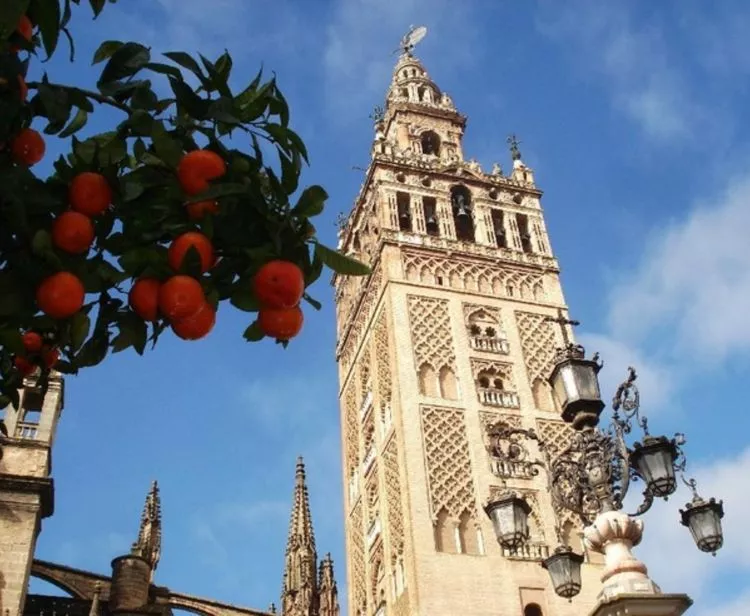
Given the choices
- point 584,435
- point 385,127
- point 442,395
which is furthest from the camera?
point 385,127

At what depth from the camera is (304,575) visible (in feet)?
67.5

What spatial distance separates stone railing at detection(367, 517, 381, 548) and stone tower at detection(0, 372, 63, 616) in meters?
8.62

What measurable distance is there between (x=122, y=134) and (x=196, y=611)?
58.2ft

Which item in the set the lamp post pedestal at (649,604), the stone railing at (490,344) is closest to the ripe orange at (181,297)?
the lamp post pedestal at (649,604)

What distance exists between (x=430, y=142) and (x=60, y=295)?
2780 centimetres

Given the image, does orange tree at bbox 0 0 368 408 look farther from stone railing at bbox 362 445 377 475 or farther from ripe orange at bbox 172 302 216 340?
stone railing at bbox 362 445 377 475

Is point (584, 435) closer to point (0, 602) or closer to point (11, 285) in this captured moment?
point (11, 285)

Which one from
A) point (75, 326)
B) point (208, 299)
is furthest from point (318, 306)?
point (75, 326)

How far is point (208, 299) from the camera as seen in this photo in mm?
2098

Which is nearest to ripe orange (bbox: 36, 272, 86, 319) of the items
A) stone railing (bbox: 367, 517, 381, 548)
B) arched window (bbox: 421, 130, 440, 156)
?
stone railing (bbox: 367, 517, 381, 548)

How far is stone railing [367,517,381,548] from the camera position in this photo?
21188 millimetres

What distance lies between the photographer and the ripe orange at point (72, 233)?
201 centimetres

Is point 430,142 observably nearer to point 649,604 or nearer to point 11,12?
point 649,604

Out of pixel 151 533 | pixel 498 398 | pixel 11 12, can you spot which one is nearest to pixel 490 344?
pixel 498 398
